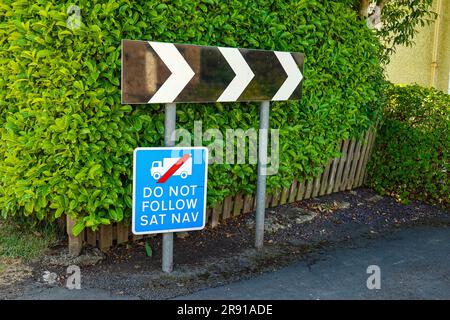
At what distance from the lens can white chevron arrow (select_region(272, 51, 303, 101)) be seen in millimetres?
5094

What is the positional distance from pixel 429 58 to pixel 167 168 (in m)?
8.01

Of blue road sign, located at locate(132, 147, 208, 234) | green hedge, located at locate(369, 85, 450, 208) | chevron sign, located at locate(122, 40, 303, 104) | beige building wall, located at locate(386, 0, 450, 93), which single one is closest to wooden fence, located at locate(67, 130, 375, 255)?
green hedge, located at locate(369, 85, 450, 208)

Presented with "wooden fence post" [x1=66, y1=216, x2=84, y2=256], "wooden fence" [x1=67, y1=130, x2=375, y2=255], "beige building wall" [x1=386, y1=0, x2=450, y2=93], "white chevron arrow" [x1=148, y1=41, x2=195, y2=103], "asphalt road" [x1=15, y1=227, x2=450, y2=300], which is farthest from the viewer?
"beige building wall" [x1=386, y1=0, x2=450, y2=93]

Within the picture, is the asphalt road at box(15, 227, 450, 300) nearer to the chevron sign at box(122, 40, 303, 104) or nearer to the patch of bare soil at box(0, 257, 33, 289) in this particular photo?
the patch of bare soil at box(0, 257, 33, 289)

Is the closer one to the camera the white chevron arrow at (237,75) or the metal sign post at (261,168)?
the white chevron arrow at (237,75)

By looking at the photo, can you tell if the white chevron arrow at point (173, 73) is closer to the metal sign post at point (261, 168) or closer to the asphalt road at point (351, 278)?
the metal sign post at point (261, 168)

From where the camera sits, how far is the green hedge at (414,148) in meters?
6.68

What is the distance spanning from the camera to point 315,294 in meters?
4.19

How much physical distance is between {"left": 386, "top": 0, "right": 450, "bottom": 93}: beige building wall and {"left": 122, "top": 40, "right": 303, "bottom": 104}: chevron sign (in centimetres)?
621

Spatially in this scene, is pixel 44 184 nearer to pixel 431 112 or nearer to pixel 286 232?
pixel 286 232

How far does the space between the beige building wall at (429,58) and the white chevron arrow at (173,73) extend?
7.24 m

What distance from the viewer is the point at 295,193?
20.9ft

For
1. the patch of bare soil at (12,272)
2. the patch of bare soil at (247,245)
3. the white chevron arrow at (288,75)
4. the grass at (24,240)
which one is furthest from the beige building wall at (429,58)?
the patch of bare soil at (12,272)

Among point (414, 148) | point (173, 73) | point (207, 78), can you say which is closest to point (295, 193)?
point (414, 148)
